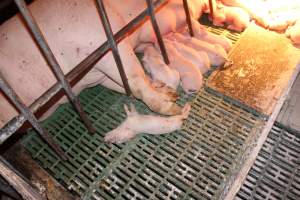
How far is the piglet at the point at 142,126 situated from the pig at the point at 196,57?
21.7 inches

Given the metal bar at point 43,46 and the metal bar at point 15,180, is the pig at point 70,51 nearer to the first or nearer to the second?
the metal bar at point 43,46

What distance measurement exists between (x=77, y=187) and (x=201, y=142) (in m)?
0.93

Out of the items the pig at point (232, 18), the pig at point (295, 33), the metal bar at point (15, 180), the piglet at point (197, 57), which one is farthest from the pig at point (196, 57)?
the metal bar at point (15, 180)

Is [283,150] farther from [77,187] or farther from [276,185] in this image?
[77,187]

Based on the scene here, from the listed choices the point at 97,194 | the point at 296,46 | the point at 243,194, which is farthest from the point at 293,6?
the point at 97,194

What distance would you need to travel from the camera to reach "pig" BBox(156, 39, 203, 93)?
236 centimetres

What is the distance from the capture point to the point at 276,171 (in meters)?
2.01

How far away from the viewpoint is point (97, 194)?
6.43ft

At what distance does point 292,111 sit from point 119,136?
133 centimetres

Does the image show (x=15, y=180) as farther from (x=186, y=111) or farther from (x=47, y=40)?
(x=186, y=111)

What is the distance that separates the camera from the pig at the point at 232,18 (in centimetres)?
285

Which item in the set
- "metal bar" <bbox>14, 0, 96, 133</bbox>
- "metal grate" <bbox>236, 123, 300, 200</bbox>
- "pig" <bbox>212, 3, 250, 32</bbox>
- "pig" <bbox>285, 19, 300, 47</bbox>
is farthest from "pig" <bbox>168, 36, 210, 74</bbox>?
"metal bar" <bbox>14, 0, 96, 133</bbox>

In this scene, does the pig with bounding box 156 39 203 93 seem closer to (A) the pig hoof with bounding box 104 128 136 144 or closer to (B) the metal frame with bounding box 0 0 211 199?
(B) the metal frame with bounding box 0 0 211 199

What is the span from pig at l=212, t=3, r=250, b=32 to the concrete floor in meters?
0.83
